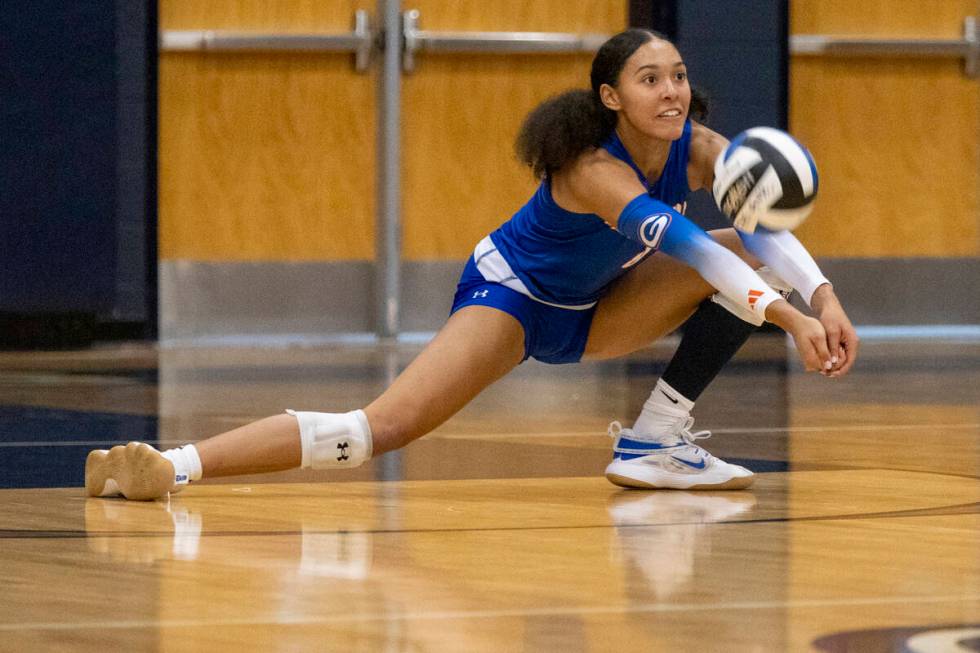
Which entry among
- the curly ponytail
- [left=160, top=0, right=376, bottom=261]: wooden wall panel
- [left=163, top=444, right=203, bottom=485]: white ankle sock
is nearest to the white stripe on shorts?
the curly ponytail

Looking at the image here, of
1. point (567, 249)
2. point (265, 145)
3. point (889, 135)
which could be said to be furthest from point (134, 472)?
point (889, 135)

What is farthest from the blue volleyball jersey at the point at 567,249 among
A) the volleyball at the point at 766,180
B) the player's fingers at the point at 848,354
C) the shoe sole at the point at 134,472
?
the shoe sole at the point at 134,472

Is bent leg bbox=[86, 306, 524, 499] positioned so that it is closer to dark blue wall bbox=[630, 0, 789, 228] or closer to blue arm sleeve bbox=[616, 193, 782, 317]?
blue arm sleeve bbox=[616, 193, 782, 317]

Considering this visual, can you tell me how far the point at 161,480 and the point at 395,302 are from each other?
5974 mm

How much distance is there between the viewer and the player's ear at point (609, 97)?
3.97 metres

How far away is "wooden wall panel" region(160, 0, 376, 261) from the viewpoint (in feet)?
31.1

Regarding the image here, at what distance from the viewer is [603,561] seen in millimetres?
2977

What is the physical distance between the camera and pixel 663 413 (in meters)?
4.10

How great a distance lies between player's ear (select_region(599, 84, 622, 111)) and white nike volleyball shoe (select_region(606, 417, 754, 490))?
2.21 feet

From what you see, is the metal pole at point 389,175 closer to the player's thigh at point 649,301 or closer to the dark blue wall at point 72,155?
the dark blue wall at point 72,155

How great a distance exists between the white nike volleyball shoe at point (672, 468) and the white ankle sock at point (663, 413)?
0.5 inches

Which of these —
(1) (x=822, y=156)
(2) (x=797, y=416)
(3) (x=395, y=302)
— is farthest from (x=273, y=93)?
(2) (x=797, y=416)

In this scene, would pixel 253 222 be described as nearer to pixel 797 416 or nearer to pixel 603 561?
pixel 797 416

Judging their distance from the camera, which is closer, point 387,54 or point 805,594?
point 805,594
